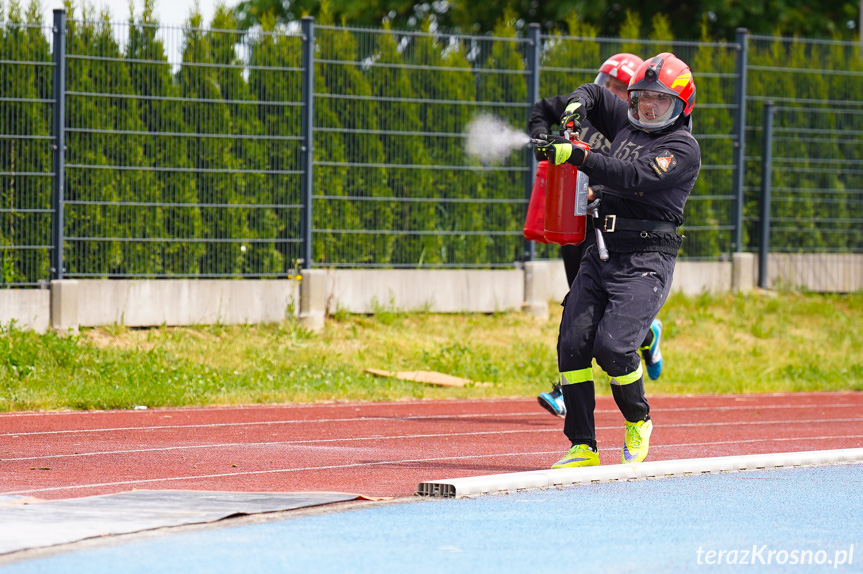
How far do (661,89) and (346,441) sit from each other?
3270 millimetres

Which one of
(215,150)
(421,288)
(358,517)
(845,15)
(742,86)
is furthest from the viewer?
(845,15)

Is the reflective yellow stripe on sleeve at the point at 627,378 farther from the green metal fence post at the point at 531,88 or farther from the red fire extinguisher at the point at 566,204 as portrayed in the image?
the green metal fence post at the point at 531,88

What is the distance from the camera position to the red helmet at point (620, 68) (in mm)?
8984

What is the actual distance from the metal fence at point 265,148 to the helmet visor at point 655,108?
7.79 metres

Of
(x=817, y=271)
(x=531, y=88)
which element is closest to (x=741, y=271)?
(x=817, y=271)

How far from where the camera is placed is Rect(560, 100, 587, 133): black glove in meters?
7.12

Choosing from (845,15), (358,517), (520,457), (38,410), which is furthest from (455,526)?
(845,15)

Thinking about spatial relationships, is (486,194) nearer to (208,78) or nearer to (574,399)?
(208,78)

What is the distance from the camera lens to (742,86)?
1714 centimetres

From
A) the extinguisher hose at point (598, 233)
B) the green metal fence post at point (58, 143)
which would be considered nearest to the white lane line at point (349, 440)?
the extinguisher hose at point (598, 233)

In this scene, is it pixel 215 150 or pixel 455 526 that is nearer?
pixel 455 526

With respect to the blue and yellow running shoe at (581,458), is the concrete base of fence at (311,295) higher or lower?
higher

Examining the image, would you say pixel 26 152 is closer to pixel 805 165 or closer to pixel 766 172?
pixel 766 172

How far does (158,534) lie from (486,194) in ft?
35.8
